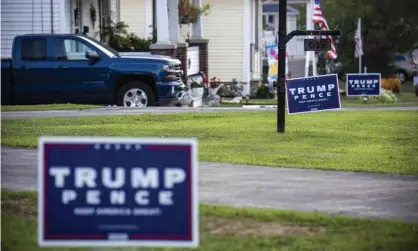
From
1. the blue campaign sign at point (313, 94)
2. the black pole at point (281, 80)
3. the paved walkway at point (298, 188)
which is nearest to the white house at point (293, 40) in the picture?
the blue campaign sign at point (313, 94)

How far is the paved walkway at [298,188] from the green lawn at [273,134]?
22.7 inches

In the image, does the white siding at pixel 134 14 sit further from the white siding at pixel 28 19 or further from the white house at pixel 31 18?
the white siding at pixel 28 19

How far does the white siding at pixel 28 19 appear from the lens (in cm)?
2600

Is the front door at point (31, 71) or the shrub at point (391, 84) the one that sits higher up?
the front door at point (31, 71)

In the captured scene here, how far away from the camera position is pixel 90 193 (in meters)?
5.68

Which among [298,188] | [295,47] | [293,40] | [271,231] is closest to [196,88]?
[298,188]

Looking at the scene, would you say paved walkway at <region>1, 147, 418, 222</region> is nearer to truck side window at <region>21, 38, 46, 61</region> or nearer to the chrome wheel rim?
the chrome wheel rim

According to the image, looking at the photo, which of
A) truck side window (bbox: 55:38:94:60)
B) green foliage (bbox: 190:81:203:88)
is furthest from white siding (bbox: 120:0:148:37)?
truck side window (bbox: 55:38:94:60)

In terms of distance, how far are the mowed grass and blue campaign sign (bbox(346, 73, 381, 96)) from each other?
17521mm

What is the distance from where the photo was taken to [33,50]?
69.7 feet

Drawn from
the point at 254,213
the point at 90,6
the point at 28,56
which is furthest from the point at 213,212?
the point at 90,6

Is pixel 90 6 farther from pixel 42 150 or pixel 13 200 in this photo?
pixel 42 150

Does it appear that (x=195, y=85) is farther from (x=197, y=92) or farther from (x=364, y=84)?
(x=364, y=84)

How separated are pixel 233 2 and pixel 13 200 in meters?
29.3
